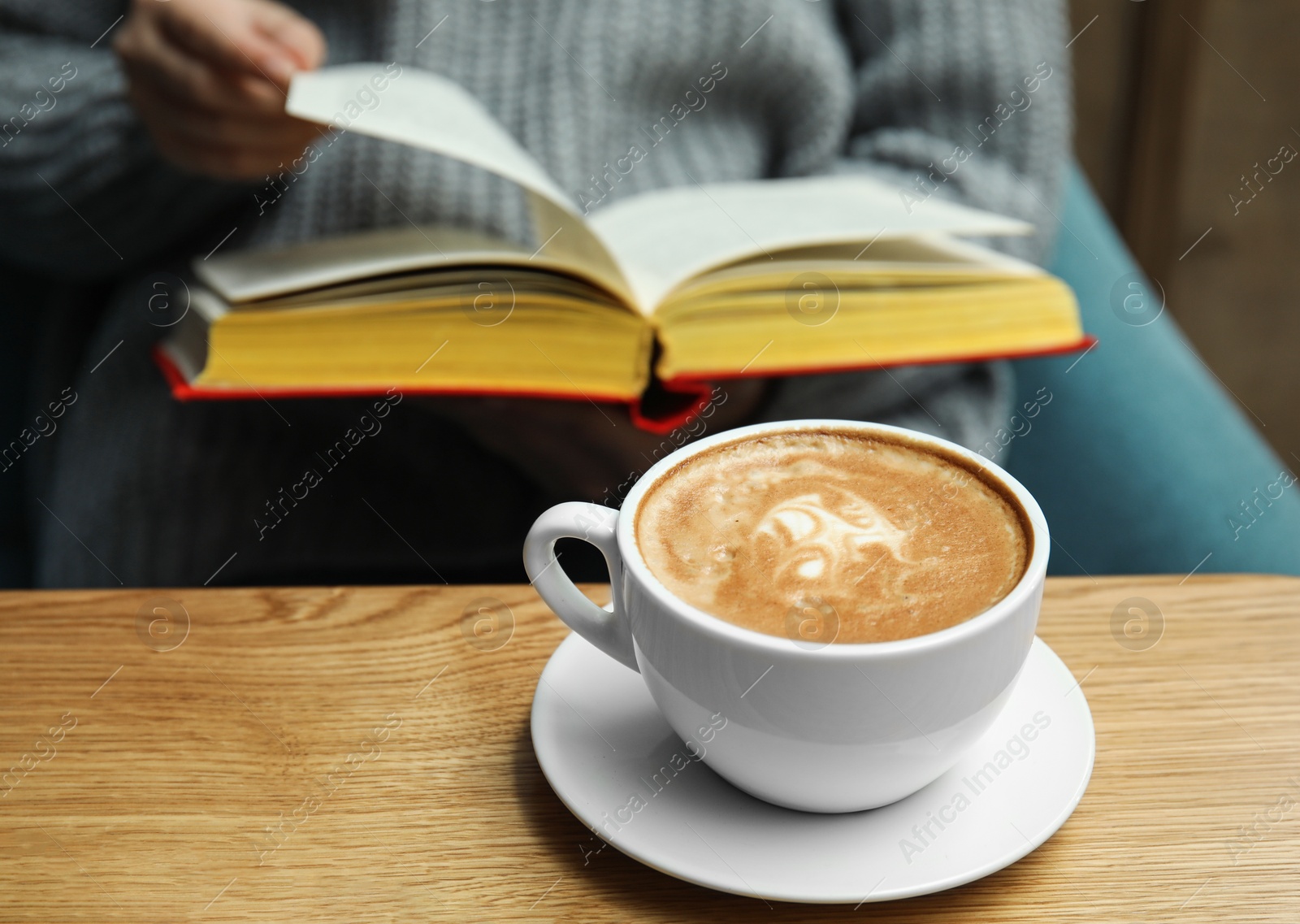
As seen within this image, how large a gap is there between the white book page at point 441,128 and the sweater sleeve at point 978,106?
0.46 metres

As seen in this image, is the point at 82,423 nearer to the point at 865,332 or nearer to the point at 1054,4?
the point at 865,332

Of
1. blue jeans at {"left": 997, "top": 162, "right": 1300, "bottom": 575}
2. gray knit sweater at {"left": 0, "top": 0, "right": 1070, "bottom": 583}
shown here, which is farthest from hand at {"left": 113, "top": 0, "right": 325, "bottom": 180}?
blue jeans at {"left": 997, "top": 162, "right": 1300, "bottom": 575}

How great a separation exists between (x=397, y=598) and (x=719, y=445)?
0.25 meters

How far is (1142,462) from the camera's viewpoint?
992mm

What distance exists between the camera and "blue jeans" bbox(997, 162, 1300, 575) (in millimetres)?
932

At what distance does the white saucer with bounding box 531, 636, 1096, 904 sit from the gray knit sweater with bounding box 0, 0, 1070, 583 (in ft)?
1.81

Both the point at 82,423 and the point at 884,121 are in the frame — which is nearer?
the point at 82,423

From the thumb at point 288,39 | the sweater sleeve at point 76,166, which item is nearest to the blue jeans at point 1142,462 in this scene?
the thumb at point 288,39

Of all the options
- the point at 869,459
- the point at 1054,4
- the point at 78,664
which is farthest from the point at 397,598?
the point at 1054,4

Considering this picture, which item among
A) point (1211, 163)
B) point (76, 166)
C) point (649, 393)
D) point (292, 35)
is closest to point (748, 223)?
point (649, 393)

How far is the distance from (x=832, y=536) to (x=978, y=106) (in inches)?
32.7

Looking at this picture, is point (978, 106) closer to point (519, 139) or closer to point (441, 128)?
point (519, 139)

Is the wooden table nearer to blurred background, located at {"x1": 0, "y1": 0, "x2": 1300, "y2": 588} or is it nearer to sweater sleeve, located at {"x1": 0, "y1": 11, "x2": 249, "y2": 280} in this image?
sweater sleeve, located at {"x1": 0, "y1": 11, "x2": 249, "y2": 280}

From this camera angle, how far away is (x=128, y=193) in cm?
105
